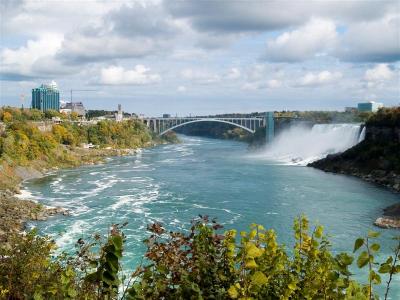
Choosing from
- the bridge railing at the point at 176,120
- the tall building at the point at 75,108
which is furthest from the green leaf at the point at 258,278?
the tall building at the point at 75,108

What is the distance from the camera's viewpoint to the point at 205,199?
19.7 m

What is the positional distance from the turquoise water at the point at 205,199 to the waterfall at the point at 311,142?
5.84m

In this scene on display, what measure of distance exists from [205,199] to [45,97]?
6321 cm

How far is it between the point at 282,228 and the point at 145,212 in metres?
5.38

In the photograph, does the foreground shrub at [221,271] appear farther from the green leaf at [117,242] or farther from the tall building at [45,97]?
the tall building at [45,97]

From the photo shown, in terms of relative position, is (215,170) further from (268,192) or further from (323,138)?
(323,138)

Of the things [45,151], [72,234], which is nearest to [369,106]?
[45,151]

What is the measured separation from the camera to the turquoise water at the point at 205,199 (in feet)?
49.1

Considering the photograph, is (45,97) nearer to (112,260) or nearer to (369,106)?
(369,106)

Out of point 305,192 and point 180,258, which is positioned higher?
point 180,258

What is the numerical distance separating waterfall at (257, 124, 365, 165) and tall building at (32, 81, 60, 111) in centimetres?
4216

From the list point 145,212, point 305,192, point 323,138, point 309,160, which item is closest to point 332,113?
point 323,138

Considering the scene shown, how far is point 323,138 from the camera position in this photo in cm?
4019

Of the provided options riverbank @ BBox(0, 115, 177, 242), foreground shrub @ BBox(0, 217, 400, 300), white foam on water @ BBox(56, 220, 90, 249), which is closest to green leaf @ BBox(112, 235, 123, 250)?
foreground shrub @ BBox(0, 217, 400, 300)
